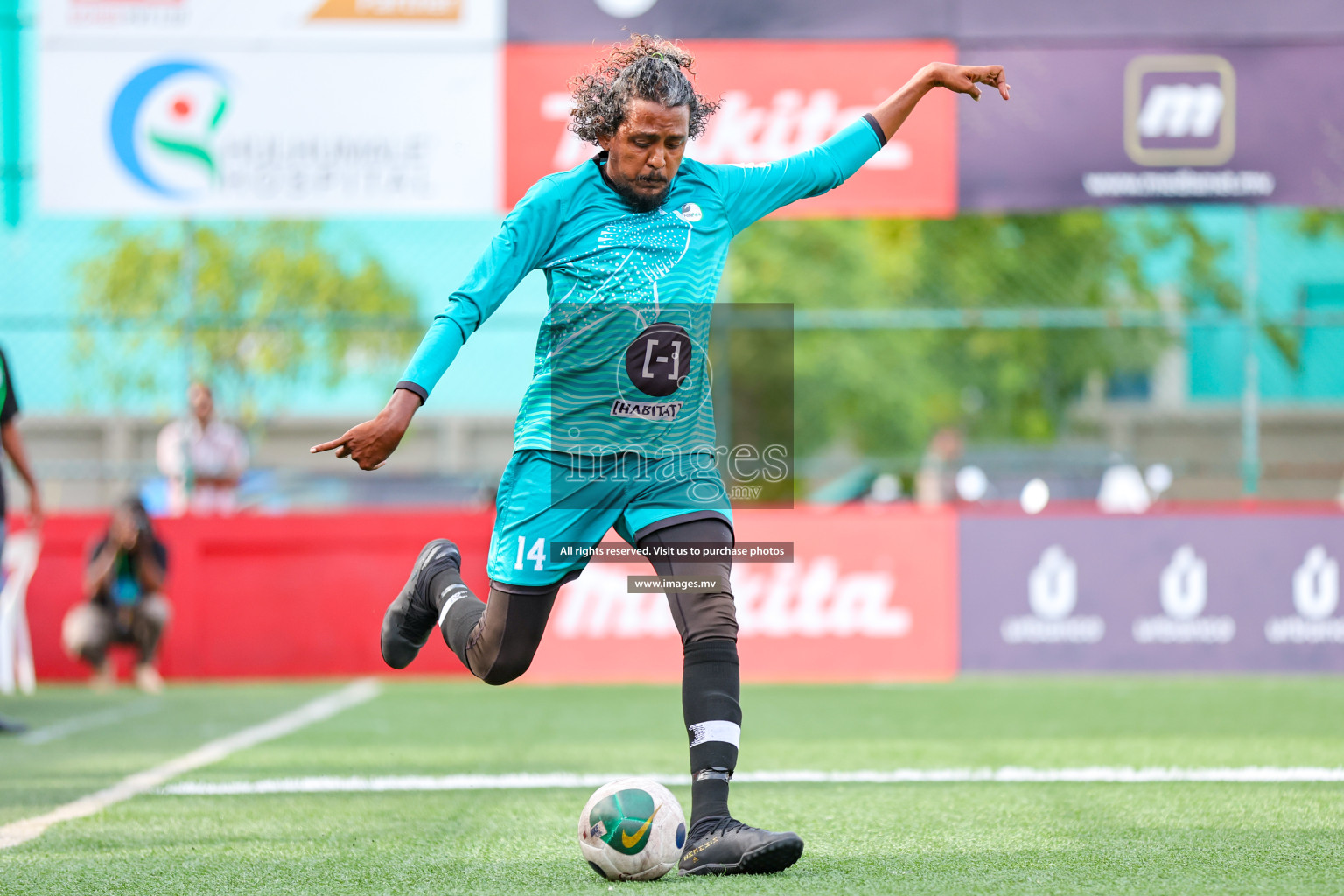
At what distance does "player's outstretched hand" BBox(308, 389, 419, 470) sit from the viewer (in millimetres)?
3688

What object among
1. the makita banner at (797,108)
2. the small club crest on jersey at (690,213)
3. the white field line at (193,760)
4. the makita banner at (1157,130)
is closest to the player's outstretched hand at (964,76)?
the small club crest on jersey at (690,213)

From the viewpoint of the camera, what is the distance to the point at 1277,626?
1042cm

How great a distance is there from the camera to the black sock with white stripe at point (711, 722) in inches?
157

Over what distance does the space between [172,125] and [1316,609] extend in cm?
871

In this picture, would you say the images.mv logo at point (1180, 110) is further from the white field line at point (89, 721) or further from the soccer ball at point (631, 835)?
the soccer ball at point (631, 835)

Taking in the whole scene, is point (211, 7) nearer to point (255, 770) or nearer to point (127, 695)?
point (127, 695)

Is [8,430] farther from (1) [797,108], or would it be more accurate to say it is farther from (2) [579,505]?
(1) [797,108]

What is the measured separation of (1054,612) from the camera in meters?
10.5

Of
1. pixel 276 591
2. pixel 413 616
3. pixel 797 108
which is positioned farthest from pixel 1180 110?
pixel 413 616

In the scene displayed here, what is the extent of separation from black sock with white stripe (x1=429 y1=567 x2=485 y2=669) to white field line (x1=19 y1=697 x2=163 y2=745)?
12.1 ft

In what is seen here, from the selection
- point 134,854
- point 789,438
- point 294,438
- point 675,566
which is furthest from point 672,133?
point 294,438

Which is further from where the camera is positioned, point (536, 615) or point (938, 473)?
point (938, 473)

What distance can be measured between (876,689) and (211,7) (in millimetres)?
6615

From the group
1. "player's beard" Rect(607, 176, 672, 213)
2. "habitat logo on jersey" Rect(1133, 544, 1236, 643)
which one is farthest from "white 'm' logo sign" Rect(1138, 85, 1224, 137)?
"player's beard" Rect(607, 176, 672, 213)
